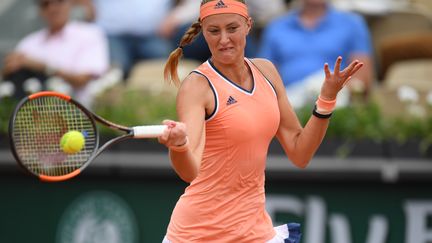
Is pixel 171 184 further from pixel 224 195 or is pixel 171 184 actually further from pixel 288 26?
pixel 224 195

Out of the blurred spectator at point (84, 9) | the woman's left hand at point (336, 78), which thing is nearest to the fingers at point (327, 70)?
the woman's left hand at point (336, 78)

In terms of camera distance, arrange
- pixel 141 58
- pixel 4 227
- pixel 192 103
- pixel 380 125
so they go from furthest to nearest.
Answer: pixel 141 58 → pixel 4 227 → pixel 380 125 → pixel 192 103

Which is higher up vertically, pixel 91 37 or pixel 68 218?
pixel 91 37

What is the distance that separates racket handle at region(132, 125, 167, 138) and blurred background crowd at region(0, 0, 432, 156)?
2.75 metres

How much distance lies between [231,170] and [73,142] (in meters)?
0.69

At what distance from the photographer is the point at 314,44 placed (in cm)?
752

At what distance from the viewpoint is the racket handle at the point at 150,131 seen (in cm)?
407

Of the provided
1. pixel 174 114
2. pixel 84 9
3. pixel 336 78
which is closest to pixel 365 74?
pixel 174 114

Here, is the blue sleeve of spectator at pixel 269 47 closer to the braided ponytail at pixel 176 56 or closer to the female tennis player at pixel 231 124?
the female tennis player at pixel 231 124

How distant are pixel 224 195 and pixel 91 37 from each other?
3.38m

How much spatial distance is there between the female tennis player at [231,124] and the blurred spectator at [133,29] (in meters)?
3.62

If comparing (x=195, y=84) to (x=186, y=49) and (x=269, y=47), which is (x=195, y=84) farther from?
(x=186, y=49)

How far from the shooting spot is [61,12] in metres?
7.72

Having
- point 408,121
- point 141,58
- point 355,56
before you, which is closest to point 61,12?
point 141,58
